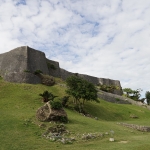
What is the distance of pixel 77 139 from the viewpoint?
534 inches

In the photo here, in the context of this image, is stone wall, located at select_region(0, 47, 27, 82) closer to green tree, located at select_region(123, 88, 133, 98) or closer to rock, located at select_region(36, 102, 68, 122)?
rock, located at select_region(36, 102, 68, 122)

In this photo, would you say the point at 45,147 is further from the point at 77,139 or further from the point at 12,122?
the point at 12,122

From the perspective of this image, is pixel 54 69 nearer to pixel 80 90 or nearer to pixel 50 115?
pixel 80 90

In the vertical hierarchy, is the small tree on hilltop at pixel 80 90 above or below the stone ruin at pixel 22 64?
below

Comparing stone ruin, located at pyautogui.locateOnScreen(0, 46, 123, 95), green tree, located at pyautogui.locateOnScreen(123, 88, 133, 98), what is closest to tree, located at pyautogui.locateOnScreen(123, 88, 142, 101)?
green tree, located at pyautogui.locateOnScreen(123, 88, 133, 98)

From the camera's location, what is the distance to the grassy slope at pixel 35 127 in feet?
38.5

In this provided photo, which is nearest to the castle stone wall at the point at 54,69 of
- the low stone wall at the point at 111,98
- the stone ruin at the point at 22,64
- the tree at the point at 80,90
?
the stone ruin at the point at 22,64

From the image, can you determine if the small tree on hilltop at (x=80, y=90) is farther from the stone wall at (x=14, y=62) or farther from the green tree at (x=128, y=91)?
the green tree at (x=128, y=91)

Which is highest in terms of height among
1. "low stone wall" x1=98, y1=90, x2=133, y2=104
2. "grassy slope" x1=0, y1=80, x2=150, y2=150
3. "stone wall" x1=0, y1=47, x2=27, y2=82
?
"stone wall" x1=0, y1=47, x2=27, y2=82

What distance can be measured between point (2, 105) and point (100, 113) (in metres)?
14.7

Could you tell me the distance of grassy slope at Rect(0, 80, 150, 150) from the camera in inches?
462

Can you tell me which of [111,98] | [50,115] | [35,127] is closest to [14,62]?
[111,98]

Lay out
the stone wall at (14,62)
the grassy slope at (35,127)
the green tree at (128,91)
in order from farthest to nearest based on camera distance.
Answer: the green tree at (128,91)
the stone wall at (14,62)
the grassy slope at (35,127)

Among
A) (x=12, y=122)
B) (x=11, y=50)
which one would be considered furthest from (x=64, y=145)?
(x=11, y=50)
